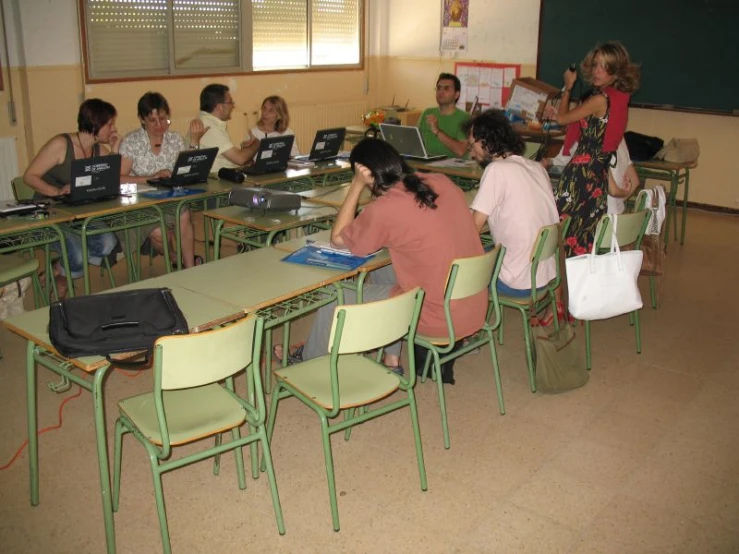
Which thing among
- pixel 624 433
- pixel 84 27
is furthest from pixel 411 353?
pixel 84 27

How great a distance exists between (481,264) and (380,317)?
2.31ft

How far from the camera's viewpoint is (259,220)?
A: 3.85 meters

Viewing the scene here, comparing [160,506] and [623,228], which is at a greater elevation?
[623,228]

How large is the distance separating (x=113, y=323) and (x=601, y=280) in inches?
88.0

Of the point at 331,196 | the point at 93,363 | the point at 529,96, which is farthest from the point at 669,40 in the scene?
the point at 93,363

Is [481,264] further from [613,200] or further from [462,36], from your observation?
[462,36]

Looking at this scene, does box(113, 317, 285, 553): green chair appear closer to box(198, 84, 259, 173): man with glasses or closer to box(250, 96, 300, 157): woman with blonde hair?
box(198, 84, 259, 173): man with glasses

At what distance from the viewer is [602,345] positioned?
13.6 feet

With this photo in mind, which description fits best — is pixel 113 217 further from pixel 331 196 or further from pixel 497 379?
pixel 497 379

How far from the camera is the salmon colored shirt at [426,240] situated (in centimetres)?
302

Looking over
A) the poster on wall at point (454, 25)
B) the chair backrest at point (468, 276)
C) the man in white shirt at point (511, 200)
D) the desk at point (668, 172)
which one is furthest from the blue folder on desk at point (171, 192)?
the poster on wall at point (454, 25)

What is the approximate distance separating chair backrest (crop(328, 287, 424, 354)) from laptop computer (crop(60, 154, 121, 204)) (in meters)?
2.14

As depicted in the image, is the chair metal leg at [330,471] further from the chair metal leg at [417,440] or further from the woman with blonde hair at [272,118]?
the woman with blonde hair at [272,118]

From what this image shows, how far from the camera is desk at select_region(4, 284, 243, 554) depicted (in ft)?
7.51
